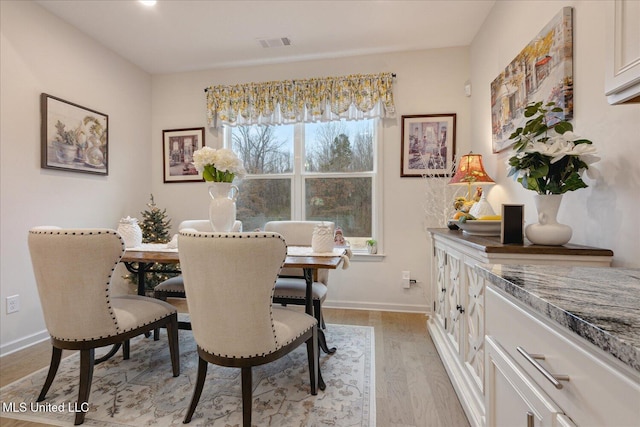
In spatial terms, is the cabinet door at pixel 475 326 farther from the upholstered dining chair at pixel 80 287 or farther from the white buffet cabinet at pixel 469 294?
the upholstered dining chair at pixel 80 287

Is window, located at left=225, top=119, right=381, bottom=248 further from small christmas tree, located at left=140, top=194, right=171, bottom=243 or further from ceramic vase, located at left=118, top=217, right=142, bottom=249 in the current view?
ceramic vase, located at left=118, top=217, right=142, bottom=249

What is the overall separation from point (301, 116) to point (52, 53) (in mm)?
2311

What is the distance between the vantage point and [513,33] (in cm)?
226

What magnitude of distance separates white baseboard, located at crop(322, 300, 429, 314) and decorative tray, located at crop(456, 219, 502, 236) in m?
1.68

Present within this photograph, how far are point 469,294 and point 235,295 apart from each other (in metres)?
1.26

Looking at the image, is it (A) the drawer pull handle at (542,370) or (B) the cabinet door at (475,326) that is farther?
(B) the cabinet door at (475,326)

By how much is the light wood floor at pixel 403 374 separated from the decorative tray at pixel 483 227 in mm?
965

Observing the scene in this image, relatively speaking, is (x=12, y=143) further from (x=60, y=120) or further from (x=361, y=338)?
(x=361, y=338)

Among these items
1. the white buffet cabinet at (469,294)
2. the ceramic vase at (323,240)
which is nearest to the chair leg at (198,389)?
the ceramic vase at (323,240)

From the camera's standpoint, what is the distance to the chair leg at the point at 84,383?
160cm

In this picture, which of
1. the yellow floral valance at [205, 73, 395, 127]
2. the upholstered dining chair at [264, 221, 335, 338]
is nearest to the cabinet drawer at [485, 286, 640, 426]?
the upholstered dining chair at [264, 221, 335, 338]

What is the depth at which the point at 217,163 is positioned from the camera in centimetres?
202

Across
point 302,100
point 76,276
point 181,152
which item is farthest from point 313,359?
point 181,152

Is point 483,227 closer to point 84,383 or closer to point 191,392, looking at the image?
point 191,392
